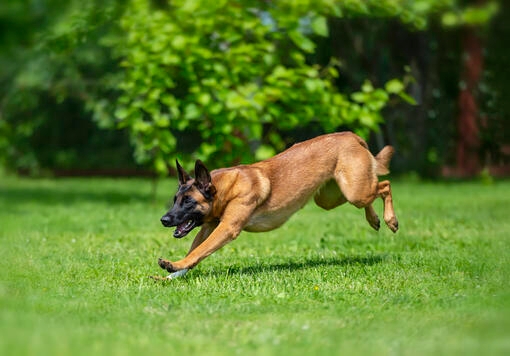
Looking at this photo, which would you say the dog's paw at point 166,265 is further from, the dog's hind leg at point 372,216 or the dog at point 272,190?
the dog's hind leg at point 372,216

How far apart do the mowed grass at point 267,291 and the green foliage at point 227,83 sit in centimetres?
171

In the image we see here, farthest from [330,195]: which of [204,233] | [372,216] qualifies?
[204,233]

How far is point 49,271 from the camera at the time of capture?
677 cm

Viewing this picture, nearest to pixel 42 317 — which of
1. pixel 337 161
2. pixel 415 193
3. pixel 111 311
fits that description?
pixel 111 311

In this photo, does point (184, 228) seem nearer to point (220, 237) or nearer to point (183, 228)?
point (183, 228)

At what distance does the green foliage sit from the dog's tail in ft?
13.0

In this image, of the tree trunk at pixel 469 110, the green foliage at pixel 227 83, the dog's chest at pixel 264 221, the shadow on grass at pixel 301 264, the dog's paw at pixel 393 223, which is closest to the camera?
the shadow on grass at pixel 301 264

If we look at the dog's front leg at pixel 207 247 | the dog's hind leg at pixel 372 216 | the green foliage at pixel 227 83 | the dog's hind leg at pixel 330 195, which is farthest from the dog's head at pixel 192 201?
the green foliage at pixel 227 83

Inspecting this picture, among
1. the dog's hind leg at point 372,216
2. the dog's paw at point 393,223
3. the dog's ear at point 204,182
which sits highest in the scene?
the dog's ear at point 204,182

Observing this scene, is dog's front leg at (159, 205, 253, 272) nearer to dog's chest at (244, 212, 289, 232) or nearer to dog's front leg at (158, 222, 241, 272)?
dog's front leg at (158, 222, 241, 272)

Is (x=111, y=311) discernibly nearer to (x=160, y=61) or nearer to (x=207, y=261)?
(x=207, y=261)

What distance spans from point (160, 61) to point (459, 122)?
35.2 feet

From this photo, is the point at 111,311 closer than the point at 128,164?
Yes

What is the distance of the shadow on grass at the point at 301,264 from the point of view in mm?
6781
